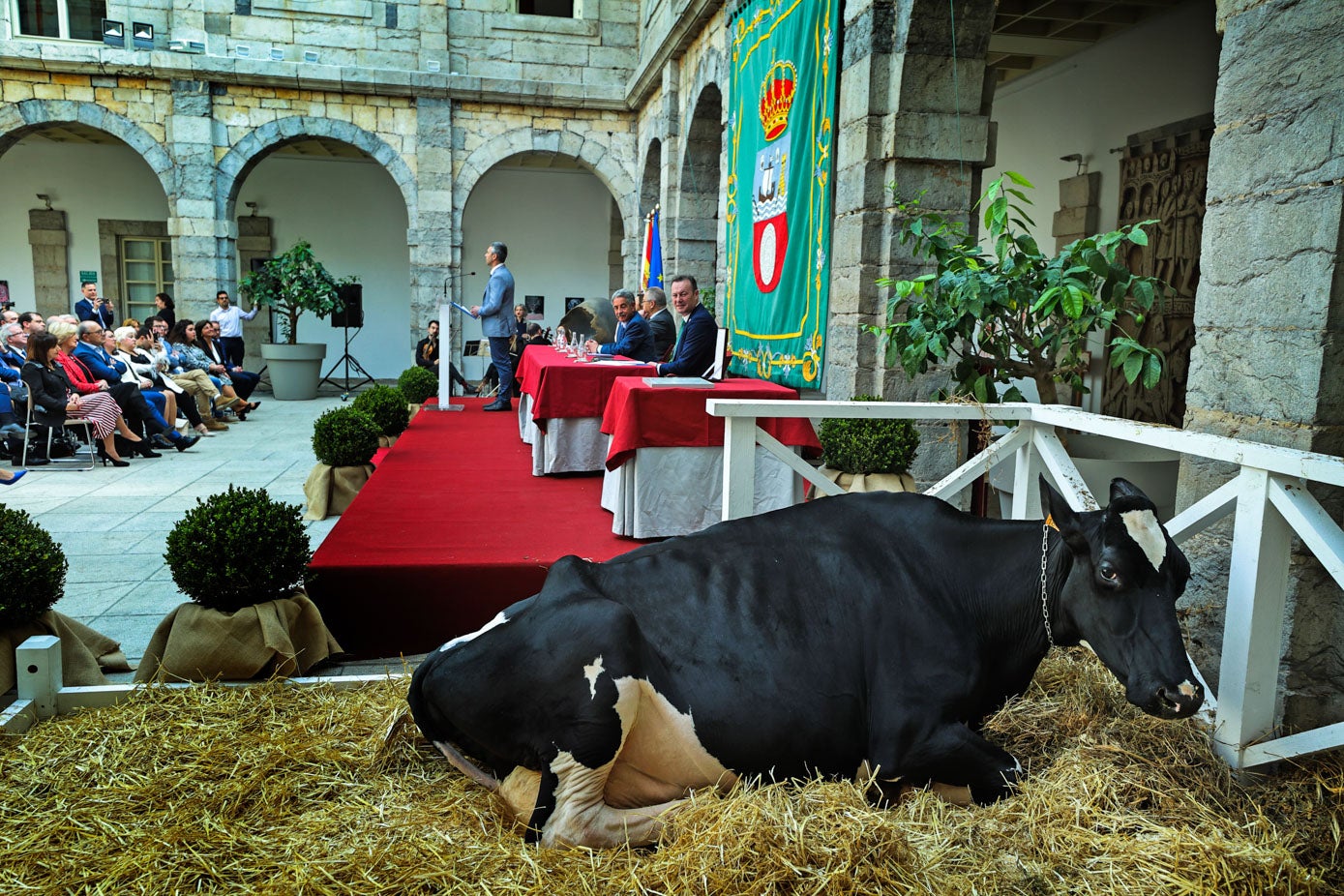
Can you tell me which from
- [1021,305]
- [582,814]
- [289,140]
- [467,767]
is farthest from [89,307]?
[582,814]

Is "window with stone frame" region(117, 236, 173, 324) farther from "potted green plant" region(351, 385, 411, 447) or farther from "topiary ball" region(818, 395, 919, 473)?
"topiary ball" region(818, 395, 919, 473)

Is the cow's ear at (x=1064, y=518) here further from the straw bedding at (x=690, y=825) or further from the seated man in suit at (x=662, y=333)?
the seated man in suit at (x=662, y=333)

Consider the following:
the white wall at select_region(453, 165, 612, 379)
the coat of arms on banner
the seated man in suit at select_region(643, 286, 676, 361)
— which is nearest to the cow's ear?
the coat of arms on banner

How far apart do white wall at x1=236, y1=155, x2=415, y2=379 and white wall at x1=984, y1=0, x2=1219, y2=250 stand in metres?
11.1

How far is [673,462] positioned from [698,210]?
704 centimetres

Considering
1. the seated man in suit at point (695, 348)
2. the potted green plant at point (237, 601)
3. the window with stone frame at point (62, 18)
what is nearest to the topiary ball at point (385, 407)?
the seated man in suit at point (695, 348)

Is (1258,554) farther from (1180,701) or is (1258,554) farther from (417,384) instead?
(417,384)

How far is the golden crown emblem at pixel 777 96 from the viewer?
7.41m

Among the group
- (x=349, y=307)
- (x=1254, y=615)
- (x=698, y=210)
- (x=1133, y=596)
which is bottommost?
(x=1254, y=615)

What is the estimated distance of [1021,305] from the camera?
158 inches

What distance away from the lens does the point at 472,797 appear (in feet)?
7.69

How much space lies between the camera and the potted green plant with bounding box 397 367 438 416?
1062 cm

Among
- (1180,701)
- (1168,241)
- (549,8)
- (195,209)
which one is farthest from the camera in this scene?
(549,8)

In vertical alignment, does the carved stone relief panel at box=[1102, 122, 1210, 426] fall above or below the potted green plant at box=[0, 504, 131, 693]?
above
